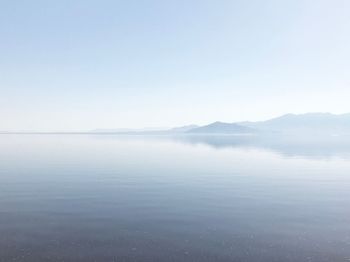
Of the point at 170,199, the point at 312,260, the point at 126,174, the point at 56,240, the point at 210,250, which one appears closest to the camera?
the point at 312,260

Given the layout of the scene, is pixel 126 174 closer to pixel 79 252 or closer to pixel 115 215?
pixel 115 215

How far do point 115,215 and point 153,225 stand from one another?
487 centimetres

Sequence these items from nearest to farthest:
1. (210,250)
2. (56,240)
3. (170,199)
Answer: (210,250) → (56,240) → (170,199)

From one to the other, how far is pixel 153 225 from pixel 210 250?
643 cm

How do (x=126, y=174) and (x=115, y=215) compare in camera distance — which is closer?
(x=115, y=215)

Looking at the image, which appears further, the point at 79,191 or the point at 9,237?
the point at 79,191

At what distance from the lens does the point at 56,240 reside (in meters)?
20.0

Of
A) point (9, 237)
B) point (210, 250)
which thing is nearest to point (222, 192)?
point (210, 250)

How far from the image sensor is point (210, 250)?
741 inches

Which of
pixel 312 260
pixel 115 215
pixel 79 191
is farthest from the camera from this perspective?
pixel 79 191

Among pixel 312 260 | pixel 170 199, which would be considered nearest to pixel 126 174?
pixel 170 199

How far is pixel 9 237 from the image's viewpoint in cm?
2042

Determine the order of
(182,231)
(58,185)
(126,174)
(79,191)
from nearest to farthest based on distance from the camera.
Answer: (182,231)
(79,191)
(58,185)
(126,174)

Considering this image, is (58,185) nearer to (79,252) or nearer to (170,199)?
(170,199)
